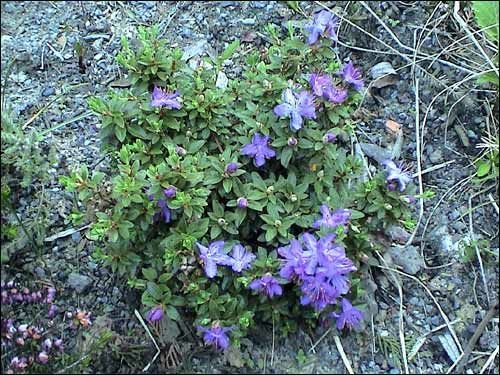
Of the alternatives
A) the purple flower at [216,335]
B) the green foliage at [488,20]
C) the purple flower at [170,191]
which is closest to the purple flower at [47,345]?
the purple flower at [216,335]

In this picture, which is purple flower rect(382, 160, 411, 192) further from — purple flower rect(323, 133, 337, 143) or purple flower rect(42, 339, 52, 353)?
purple flower rect(42, 339, 52, 353)

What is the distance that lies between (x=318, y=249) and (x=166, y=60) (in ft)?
1.95

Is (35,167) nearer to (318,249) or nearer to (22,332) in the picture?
(22,332)

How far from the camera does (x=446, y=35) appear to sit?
2.76 meters

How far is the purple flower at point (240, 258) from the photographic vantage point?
6.30 ft

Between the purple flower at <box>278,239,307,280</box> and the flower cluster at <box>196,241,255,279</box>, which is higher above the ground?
the purple flower at <box>278,239,307,280</box>

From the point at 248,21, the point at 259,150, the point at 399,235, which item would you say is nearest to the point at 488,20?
the point at 399,235

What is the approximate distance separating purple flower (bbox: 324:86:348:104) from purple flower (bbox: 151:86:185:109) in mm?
351

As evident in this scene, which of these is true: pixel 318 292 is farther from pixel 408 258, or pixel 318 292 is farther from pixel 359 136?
pixel 359 136

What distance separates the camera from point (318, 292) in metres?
1.89

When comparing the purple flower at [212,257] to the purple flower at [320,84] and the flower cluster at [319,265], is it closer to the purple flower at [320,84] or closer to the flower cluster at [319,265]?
the flower cluster at [319,265]

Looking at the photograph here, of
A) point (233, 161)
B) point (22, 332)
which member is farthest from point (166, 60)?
point (22, 332)

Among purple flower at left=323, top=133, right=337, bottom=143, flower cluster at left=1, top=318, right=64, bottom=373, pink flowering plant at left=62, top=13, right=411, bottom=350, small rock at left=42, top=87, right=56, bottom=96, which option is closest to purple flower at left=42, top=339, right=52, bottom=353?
flower cluster at left=1, top=318, right=64, bottom=373

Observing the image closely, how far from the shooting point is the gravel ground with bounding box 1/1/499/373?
2.14m
